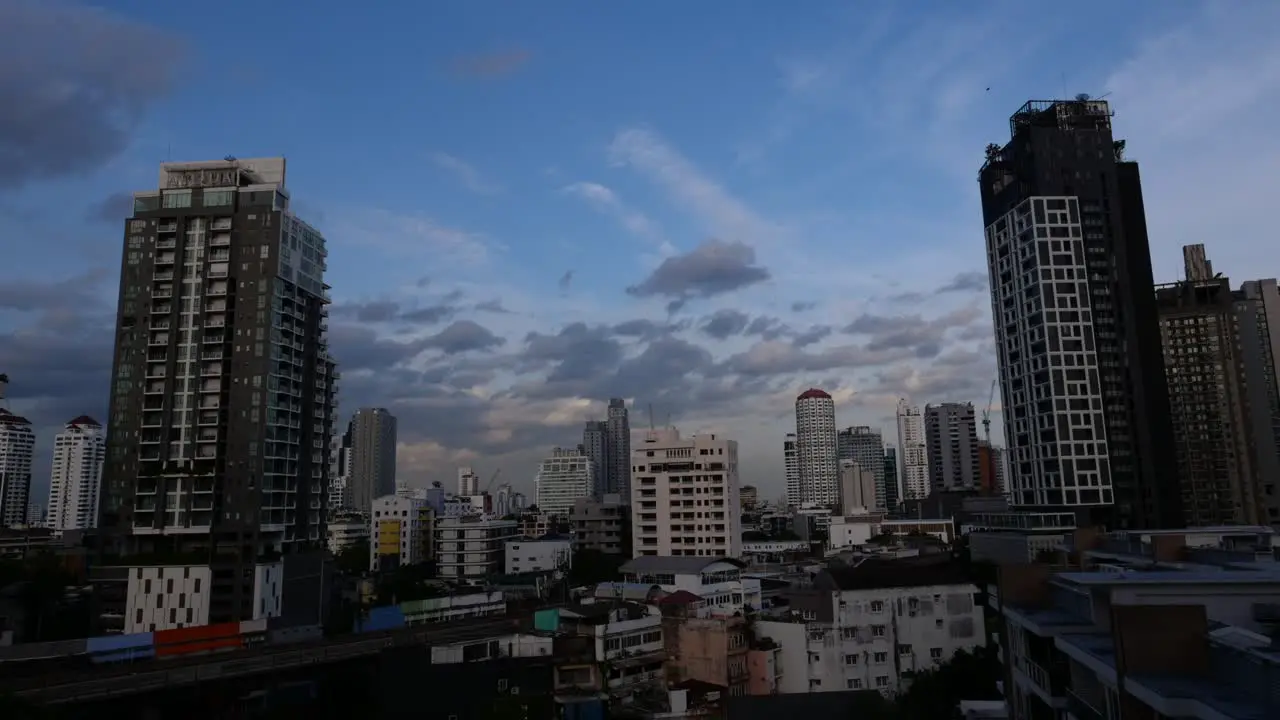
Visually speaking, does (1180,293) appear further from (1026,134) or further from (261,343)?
(261,343)

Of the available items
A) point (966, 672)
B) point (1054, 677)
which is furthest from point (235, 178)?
point (1054, 677)

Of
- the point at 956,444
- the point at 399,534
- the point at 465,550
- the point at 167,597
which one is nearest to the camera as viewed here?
the point at 167,597

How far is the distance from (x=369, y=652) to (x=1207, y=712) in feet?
136

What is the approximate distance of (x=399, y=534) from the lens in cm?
11719

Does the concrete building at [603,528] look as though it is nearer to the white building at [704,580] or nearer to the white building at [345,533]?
the white building at [704,580]

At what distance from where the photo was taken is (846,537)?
116 metres

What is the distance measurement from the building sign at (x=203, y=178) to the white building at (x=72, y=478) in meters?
92.4

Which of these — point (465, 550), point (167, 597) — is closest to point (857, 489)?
point (465, 550)

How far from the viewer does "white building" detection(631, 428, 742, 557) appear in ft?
291

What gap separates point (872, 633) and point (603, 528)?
6584 centimetres

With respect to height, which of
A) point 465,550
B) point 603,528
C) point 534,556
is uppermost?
point 603,528

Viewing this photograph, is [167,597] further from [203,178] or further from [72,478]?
[72,478]

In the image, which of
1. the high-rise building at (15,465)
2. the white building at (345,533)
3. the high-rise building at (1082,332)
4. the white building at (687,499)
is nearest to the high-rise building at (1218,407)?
the high-rise building at (1082,332)

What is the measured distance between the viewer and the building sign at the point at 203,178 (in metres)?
65.4
